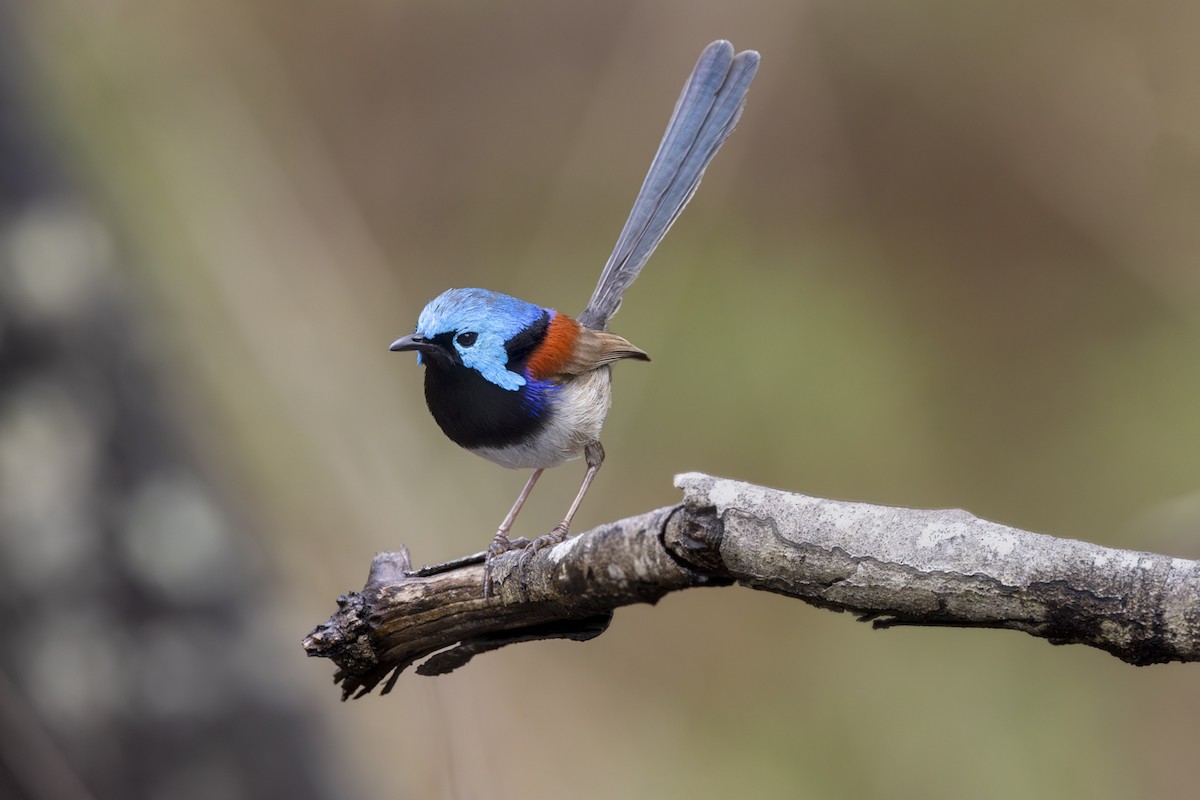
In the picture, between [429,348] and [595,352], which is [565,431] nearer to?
[595,352]

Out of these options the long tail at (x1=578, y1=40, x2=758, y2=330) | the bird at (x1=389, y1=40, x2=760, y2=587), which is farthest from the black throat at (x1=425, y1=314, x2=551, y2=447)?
the long tail at (x1=578, y1=40, x2=758, y2=330)

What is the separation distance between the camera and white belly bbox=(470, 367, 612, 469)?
11.3 feet

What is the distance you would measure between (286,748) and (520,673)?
180 centimetres

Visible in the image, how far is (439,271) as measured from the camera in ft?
21.5

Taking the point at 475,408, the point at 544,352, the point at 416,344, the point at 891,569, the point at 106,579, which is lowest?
the point at 891,569

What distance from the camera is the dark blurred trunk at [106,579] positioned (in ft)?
12.9

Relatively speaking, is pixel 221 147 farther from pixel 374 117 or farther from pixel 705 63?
pixel 705 63

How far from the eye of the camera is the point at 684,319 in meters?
6.48

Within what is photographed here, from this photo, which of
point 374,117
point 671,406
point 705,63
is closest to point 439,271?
point 374,117

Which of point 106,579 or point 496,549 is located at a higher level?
point 106,579

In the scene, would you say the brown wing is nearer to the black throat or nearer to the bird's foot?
the black throat

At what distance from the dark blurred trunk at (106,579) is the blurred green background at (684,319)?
257 millimetres

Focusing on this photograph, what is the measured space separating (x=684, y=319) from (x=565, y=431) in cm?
306

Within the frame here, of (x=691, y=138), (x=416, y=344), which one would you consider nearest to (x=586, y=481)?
(x=416, y=344)
